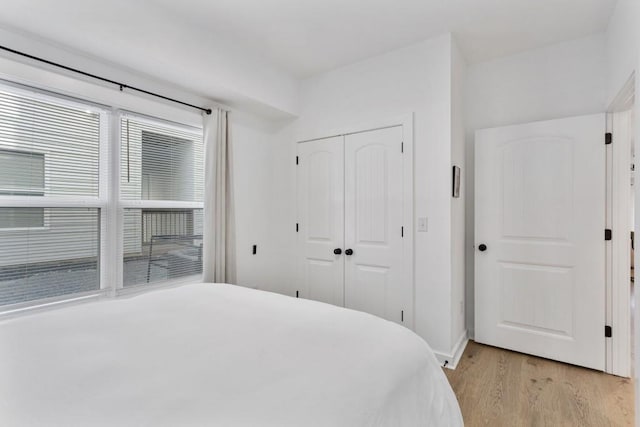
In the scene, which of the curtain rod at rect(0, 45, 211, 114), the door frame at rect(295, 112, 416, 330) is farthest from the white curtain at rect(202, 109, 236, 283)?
the door frame at rect(295, 112, 416, 330)

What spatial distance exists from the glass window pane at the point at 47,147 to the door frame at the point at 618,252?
3.69 meters

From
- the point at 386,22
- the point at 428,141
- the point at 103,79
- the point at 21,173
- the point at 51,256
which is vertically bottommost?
the point at 51,256

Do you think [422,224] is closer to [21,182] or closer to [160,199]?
[160,199]

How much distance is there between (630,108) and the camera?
2.26 m

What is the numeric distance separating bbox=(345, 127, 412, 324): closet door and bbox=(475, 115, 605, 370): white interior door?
0.79 metres

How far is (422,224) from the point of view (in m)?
2.55

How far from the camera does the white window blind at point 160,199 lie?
2.36 meters

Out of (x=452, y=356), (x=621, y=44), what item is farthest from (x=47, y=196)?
(x=621, y=44)

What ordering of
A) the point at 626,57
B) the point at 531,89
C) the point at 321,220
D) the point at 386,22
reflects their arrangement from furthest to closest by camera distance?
the point at 321,220 < the point at 531,89 < the point at 386,22 < the point at 626,57

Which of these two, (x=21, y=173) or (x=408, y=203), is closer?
(x=21, y=173)

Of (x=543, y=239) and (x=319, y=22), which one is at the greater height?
(x=319, y=22)

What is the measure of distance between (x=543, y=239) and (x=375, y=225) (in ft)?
4.47

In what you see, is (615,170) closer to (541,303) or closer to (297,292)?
(541,303)

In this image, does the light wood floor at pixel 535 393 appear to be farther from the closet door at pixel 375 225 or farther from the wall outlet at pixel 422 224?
the wall outlet at pixel 422 224
